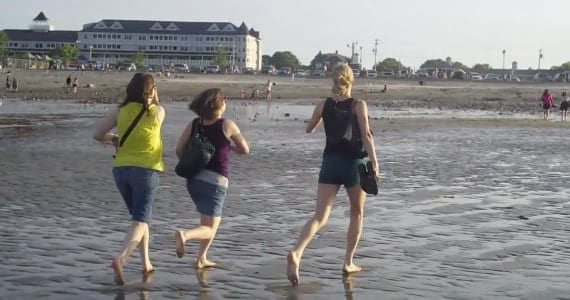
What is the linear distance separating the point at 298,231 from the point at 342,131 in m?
2.41

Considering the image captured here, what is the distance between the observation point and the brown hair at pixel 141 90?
6457 mm

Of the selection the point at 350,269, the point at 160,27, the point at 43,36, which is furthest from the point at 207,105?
the point at 43,36

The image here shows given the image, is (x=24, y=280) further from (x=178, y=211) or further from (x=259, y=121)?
(x=259, y=121)

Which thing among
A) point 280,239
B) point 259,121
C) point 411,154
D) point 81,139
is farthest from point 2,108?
point 280,239

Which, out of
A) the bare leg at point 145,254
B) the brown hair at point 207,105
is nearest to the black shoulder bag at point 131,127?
the brown hair at point 207,105

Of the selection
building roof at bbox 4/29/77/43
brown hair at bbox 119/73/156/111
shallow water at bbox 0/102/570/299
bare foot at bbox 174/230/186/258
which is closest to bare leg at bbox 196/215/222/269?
shallow water at bbox 0/102/570/299

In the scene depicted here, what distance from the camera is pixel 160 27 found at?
17500 centimetres

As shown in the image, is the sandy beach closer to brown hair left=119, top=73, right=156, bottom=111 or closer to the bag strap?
the bag strap

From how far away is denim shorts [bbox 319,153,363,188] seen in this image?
6.68 meters

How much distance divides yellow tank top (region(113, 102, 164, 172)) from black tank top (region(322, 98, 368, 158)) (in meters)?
1.43

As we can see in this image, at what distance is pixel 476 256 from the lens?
767cm

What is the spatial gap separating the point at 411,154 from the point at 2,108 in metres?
21.6

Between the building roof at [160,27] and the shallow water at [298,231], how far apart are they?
161252 millimetres

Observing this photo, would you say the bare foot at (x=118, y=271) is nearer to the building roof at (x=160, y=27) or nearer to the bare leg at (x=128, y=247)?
the bare leg at (x=128, y=247)
